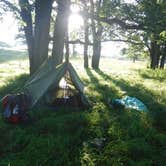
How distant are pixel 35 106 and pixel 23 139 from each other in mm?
2357

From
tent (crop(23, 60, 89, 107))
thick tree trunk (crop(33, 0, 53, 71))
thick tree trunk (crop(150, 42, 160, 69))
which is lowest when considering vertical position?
thick tree trunk (crop(150, 42, 160, 69))

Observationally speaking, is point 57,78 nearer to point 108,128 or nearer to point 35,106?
point 35,106

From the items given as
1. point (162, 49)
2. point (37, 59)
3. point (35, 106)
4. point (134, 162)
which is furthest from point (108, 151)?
point (162, 49)

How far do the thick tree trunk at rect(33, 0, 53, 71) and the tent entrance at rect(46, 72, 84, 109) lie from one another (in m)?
2.70

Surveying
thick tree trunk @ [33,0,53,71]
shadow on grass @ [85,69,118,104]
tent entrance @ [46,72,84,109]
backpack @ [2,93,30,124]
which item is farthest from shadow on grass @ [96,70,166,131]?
thick tree trunk @ [33,0,53,71]

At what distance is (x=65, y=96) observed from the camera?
1042cm

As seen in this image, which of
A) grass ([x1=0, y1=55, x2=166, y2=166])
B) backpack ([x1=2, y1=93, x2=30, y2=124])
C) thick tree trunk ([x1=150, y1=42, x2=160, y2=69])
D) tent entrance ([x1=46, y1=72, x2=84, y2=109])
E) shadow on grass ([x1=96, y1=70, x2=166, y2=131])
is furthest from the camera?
thick tree trunk ([x1=150, y1=42, x2=160, y2=69])

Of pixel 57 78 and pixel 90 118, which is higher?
pixel 57 78

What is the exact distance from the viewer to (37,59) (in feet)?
43.1

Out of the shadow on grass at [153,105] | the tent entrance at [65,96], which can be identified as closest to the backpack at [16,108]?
the tent entrance at [65,96]

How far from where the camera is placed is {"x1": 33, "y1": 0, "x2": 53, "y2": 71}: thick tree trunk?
1250 cm

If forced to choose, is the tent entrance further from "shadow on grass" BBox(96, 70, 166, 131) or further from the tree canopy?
"shadow on grass" BBox(96, 70, 166, 131)

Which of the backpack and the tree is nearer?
the backpack

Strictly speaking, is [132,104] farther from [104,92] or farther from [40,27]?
[40,27]
